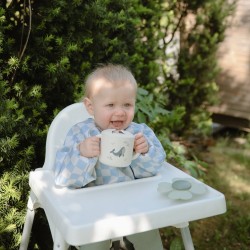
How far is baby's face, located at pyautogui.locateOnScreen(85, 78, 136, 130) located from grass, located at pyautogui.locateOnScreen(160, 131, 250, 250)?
69 centimetres

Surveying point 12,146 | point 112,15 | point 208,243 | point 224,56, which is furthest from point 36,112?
point 224,56

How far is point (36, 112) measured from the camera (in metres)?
2.25

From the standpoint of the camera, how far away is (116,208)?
1.56m

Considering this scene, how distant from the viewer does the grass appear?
296 centimetres

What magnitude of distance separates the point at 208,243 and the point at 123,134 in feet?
5.30

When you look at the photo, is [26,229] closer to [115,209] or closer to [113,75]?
[115,209]

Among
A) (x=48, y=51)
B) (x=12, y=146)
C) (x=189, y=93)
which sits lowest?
(x=189, y=93)

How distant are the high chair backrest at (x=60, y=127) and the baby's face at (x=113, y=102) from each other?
29 centimetres

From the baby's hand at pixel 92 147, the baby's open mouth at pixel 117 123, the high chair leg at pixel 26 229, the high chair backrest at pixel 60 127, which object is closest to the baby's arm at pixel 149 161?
the baby's open mouth at pixel 117 123

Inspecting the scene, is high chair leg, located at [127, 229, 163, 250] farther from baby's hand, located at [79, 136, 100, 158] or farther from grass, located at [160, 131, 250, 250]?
baby's hand, located at [79, 136, 100, 158]

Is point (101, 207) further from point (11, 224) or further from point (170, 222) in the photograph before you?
point (11, 224)

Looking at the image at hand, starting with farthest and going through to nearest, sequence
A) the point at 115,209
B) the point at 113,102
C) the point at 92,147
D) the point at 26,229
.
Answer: the point at 26,229 → the point at 113,102 → the point at 92,147 → the point at 115,209

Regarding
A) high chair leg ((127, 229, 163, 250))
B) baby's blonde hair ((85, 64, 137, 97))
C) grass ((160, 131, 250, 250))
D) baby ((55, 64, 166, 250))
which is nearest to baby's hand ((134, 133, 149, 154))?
baby ((55, 64, 166, 250))

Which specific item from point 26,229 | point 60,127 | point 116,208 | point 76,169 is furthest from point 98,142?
point 26,229
